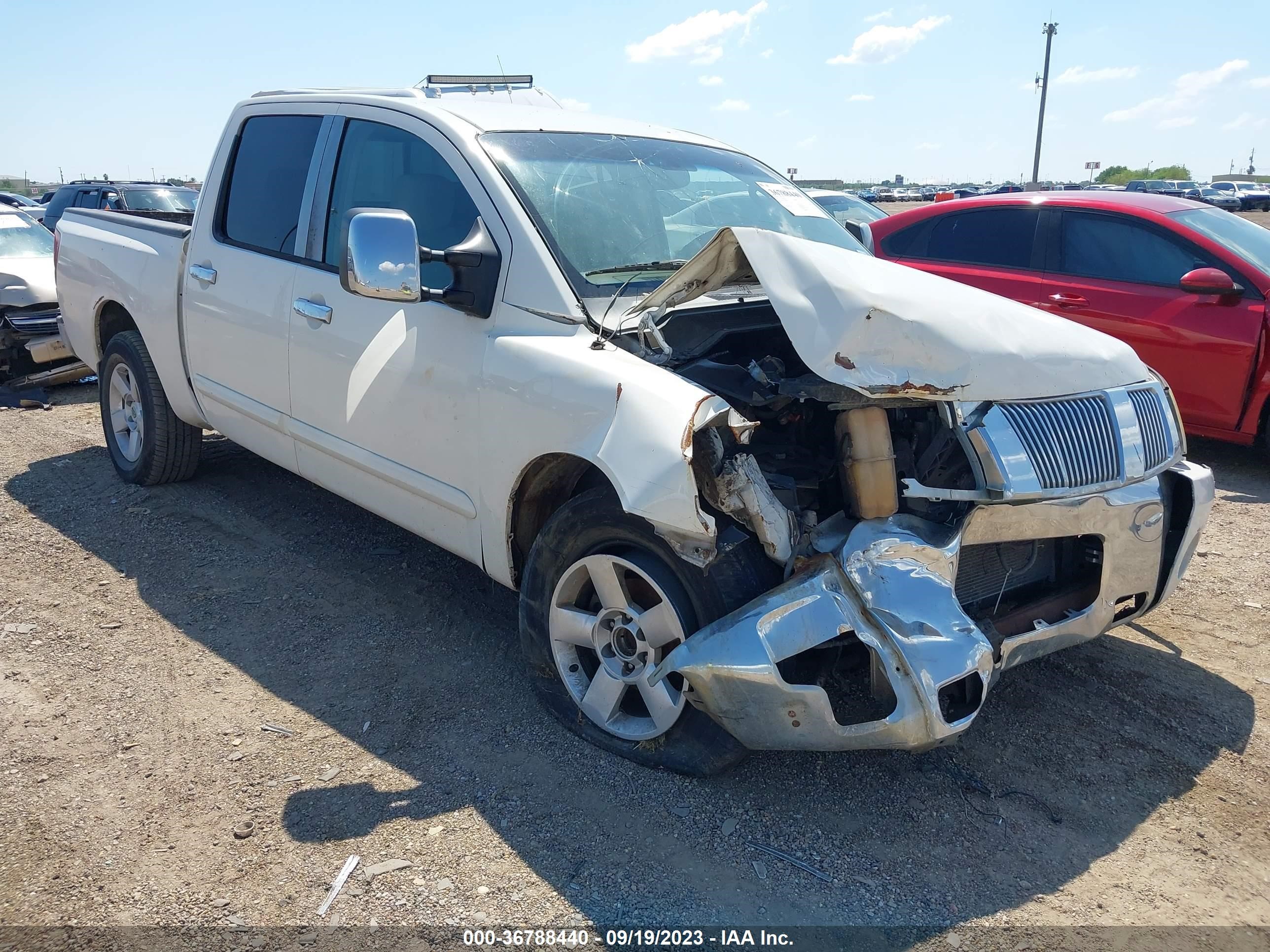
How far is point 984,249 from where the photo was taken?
7.24 meters

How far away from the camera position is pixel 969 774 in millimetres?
3082

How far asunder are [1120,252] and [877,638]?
203 inches

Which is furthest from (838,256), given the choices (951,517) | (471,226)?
(471,226)

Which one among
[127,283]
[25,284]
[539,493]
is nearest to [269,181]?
[127,283]

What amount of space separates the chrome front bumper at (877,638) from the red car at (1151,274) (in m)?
3.96

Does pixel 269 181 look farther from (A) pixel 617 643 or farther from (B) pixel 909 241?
(B) pixel 909 241

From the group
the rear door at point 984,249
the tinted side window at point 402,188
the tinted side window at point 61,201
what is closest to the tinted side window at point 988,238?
the rear door at point 984,249

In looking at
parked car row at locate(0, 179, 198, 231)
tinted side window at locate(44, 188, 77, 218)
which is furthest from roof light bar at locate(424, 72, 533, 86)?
tinted side window at locate(44, 188, 77, 218)

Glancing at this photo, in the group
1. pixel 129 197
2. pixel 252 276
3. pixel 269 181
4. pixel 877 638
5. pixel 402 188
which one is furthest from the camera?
pixel 129 197

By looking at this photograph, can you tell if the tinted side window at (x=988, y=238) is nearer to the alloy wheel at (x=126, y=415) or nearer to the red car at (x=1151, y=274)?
the red car at (x=1151, y=274)

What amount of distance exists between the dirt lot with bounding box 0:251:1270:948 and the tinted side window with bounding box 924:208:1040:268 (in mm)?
3265

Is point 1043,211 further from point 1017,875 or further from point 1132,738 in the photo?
point 1017,875

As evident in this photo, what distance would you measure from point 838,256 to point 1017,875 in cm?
183

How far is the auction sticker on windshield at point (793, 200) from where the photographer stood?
170 inches
